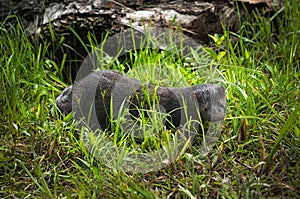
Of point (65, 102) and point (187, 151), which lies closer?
point (187, 151)

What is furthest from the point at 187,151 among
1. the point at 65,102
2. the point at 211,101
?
the point at 65,102

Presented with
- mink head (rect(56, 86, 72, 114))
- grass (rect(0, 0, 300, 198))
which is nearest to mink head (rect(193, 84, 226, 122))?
grass (rect(0, 0, 300, 198))

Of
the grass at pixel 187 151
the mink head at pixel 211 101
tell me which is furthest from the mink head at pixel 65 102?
the mink head at pixel 211 101

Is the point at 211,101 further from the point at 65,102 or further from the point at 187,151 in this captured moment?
the point at 65,102

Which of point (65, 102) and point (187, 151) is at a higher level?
point (65, 102)

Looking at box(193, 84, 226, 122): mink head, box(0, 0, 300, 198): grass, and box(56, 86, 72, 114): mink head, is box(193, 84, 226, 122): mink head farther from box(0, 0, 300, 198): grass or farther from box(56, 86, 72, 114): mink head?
box(56, 86, 72, 114): mink head

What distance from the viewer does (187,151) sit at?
222cm

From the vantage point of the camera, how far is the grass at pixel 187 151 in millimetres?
2012

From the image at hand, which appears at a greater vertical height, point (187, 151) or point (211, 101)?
point (211, 101)

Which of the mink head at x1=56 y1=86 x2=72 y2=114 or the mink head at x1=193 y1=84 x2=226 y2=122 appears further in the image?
the mink head at x1=56 y1=86 x2=72 y2=114

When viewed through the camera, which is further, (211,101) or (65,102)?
(65,102)

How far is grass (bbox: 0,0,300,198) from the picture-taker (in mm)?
2012

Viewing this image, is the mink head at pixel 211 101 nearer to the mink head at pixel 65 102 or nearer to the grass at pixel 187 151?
the grass at pixel 187 151

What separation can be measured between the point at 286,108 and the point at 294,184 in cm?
54
